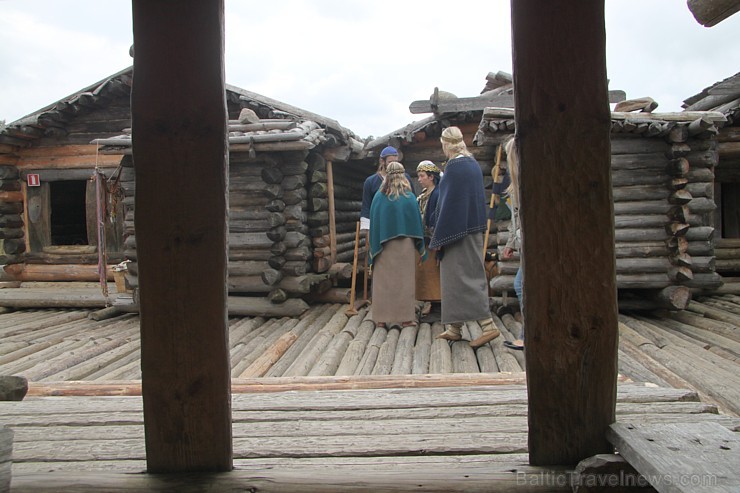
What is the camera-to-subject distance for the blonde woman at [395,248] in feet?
23.8

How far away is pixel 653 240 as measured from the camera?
8.19 meters

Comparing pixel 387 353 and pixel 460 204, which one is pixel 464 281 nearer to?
pixel 460 204

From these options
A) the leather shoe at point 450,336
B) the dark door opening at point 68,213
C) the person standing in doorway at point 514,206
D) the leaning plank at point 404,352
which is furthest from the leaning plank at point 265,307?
the dark door opening at point 68,213

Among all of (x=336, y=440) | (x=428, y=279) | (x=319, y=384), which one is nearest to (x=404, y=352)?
(x=319, y=384)

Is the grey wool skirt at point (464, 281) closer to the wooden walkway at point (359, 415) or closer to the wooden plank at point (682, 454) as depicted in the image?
the wooden walkway at point (359, 415)

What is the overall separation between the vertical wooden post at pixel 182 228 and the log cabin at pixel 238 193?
6281mm

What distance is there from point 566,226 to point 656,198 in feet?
24.3

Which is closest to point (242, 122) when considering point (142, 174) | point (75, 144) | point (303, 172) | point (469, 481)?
point (303, 172)

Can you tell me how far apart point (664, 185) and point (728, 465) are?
25.2ft

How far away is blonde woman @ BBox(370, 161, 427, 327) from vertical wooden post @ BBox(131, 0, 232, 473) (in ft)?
17.6

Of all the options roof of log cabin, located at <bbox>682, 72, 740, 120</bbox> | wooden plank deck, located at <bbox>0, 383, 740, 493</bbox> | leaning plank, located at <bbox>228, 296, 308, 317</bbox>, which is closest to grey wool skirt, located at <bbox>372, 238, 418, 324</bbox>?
leaning plank, located at <bbox>228, 296, 308, 317</bbox>

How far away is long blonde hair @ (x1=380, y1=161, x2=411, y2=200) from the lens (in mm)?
7211

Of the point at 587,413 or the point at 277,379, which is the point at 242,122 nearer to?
the point at 277,379

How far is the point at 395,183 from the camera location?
7223mm
